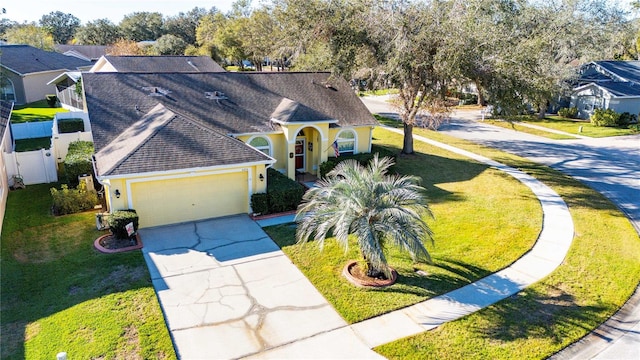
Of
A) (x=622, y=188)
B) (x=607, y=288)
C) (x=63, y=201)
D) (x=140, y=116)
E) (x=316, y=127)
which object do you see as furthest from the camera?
(x=622, y=188)

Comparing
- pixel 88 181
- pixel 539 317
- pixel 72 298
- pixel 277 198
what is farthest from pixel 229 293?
pixel 88 181

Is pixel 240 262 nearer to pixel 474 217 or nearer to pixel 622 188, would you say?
pixel 474 217

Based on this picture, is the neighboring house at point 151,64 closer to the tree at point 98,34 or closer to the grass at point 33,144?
the grass at point 33,144

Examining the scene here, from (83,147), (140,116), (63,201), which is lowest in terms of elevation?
(63,201)

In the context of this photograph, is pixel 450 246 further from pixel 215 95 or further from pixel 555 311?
pixel 215 95

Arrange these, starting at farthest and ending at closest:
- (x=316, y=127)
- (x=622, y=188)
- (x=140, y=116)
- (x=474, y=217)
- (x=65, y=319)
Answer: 1. (x=622, y=188)
2. (x=316, y=127)
3. (x=140, y=116)
4. (x=474, y=217)
5. (x=65, y=319)

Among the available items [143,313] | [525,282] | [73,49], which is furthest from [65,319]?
[73,49]
